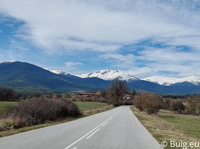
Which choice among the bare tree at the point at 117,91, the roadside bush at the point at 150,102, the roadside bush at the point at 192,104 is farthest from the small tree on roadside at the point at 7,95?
the roadside bush at the point at 192,104

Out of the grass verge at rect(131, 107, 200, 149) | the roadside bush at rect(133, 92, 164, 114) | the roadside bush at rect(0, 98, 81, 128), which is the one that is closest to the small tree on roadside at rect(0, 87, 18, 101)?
the roadside bush at rect(133, 92, 164, 114)

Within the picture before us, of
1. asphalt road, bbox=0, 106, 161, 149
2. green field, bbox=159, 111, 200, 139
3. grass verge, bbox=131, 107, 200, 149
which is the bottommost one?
green field, bbox=159, 111, 200, 139

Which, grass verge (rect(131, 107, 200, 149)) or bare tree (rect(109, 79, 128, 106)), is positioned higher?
bare tree (rect(109, 79, 128, 106))

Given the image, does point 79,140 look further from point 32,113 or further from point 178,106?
point 178,106

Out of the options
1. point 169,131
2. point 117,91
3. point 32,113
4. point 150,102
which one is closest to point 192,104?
point 150,102

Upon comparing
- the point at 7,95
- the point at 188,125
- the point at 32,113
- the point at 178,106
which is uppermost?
the point at 7,95

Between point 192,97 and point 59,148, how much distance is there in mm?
65390

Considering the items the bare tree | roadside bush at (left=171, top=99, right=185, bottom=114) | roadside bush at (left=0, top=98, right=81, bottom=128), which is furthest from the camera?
the bare tree

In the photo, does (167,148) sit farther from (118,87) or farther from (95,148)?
(118,87)

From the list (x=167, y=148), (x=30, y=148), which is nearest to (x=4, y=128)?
(x=30, y=148)

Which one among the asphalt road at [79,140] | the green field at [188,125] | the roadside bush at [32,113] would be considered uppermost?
the roadside bush at [32,113]

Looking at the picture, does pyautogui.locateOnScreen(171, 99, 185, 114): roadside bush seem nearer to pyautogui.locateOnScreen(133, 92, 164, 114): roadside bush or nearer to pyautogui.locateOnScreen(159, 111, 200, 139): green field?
pyautogui.locateOnScreen(133, 92, 164, 114): roadside bush

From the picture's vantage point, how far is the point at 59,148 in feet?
26.3

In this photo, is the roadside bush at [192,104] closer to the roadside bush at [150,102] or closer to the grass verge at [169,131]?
the roadside bush at [150,102]
